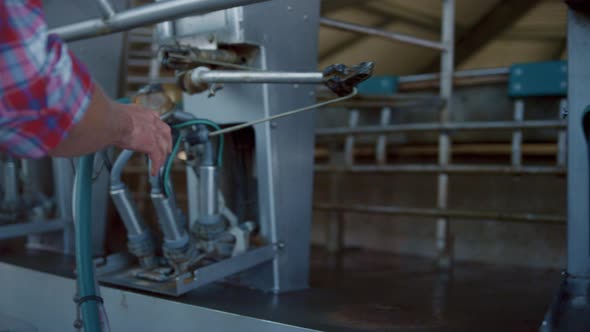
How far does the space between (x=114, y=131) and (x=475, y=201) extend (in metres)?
2.12

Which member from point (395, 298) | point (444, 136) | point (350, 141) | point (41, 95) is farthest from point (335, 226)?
point (41, 95)

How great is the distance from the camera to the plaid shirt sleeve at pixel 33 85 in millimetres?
555

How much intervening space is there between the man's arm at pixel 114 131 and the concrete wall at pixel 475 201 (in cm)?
171

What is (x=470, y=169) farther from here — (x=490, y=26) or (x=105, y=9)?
(x=105, y=9)

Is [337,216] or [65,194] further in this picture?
[337,216]

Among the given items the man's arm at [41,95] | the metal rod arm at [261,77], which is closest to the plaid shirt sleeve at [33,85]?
the man's arm at [41,95]

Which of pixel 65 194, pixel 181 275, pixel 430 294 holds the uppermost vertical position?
pixel 65 194

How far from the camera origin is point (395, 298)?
4.50 ft

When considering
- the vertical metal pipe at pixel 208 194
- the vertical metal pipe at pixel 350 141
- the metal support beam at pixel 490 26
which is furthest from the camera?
the metal support beam at pixel 490 26

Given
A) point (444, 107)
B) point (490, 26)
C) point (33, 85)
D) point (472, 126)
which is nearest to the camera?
point (33, 85)

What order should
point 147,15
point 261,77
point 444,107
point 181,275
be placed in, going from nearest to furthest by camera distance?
1. point 147,15
2. point 261,77
3. point 181,275
4. point 444,107

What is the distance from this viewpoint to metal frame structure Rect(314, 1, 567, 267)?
1879 mm

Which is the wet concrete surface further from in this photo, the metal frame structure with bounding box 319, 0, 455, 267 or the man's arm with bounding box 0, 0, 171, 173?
the man's arm with bounding box 0, 0, 171, 173

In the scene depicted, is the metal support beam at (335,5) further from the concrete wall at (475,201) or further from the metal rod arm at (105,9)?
the metal rod arm at (105,9)
